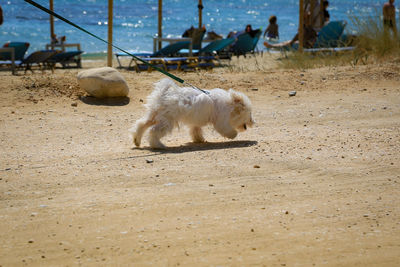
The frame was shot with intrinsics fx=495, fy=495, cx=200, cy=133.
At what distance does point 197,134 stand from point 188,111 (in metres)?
0.80

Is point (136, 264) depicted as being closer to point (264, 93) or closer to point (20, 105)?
point (20, 105)

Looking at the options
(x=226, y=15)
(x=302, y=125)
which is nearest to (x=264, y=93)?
(x=302, y=125)

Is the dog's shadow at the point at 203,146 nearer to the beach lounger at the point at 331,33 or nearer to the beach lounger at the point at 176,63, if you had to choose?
the beach lounger at the point at 176,63

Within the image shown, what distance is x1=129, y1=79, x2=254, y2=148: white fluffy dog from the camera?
6.82 meters

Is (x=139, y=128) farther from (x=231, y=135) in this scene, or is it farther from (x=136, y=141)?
(x=231, y=135)

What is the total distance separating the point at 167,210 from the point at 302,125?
461 cm

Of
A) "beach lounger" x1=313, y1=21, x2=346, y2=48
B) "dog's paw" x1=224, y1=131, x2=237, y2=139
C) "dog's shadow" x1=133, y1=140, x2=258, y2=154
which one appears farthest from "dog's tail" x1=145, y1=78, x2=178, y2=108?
"beach lounger" x1=313, y1=21, x2=346, y2=48

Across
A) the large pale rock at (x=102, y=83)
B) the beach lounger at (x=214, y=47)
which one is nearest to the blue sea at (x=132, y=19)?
the beach lounger at (x=214, y=47)

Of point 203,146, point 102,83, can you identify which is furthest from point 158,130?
point 102,83

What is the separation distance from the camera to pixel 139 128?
7.07 m

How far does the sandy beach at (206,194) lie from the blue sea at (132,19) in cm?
1531

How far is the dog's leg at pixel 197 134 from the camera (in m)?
7.51

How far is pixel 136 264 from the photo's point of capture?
3.68 metres

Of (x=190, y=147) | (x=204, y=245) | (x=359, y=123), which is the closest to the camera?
(x=204, y=245)
